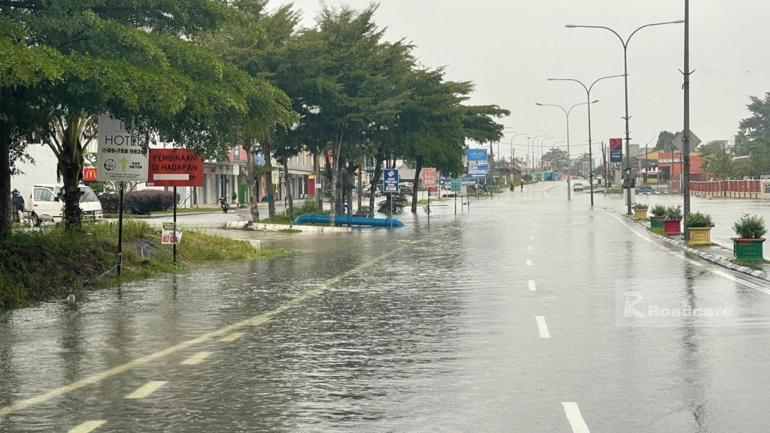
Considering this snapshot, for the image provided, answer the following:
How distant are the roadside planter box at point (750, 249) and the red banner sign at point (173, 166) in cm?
1287

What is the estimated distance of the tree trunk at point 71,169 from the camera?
26094 millimetres

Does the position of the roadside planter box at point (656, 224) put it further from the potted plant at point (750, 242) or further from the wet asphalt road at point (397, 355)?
the wet asphalt road at point (397, 355)

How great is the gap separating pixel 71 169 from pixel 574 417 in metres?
21.2

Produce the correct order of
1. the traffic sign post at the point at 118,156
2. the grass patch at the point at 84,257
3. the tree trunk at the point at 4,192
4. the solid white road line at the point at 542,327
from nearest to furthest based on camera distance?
the solid white road line at the point at 542,327
the grass patch at the point at 84,257
the tree trunk at the point at 4,192
the traffic sign post at the point at 118,156

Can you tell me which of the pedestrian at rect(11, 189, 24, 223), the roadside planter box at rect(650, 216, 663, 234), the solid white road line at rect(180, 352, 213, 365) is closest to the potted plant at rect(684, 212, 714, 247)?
the roadside planter box at rect(650, 216, 663, 234)

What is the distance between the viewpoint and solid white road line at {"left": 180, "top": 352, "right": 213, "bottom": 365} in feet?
36.6

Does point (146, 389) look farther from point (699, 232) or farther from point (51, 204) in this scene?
point (51, 204)

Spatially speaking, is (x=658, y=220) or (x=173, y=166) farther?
(x=658, y=220)

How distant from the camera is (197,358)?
1143cm

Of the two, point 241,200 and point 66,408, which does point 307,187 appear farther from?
point 66,408

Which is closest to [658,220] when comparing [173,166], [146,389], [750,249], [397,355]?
[750,249]

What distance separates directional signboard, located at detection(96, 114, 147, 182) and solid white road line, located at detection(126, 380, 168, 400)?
1271cm

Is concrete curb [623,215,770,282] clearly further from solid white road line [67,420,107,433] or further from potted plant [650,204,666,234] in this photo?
solid white road line [67,420,107,433]

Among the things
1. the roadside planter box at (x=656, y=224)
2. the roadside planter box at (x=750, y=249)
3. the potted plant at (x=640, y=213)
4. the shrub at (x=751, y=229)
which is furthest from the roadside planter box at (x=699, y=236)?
the potted plant at (x=640, y=213)
